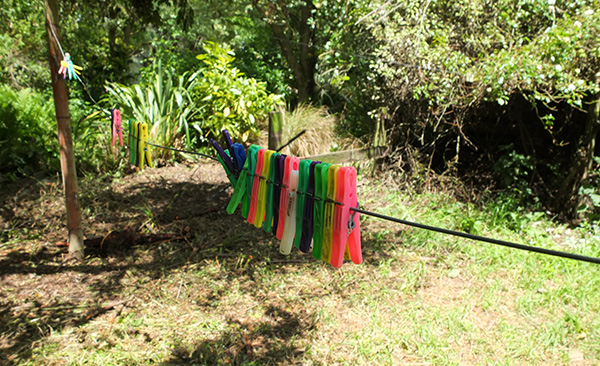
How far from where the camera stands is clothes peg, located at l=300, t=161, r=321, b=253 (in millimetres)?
1884

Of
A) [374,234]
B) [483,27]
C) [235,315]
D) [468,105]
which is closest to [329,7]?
[483,27]

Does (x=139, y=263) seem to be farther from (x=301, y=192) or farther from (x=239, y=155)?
(x=301, y=192)

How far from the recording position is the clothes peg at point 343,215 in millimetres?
1711

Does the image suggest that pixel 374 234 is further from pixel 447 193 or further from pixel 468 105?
pixel 468 105

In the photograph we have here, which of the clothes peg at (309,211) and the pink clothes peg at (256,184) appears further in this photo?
the pink clothes peg at (256,184)

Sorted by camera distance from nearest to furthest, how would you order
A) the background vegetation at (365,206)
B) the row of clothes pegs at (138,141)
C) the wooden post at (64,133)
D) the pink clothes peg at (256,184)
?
1. the pink clothes peg at (256,184)
2. the background vegetation at (365,206)
3. the wooden post at (64,133)
4. the row of clothes pegs at (138,141)

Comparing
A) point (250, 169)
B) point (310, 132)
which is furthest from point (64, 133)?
point (310, 132)

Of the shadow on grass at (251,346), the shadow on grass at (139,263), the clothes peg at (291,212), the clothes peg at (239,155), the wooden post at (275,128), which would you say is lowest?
the shadow on grass at (251,346)

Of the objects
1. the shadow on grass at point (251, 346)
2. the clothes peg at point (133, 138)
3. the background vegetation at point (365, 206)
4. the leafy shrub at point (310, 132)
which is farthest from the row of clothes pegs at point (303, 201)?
the leafy shrub at point (310, 132)

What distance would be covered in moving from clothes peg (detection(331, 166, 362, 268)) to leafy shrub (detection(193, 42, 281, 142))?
4.84 m

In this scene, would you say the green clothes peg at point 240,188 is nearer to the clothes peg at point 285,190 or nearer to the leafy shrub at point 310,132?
the clothes peg at point 285,190

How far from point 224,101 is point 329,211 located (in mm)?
5032

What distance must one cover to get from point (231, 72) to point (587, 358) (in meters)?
5.64

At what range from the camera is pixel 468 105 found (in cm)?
511
